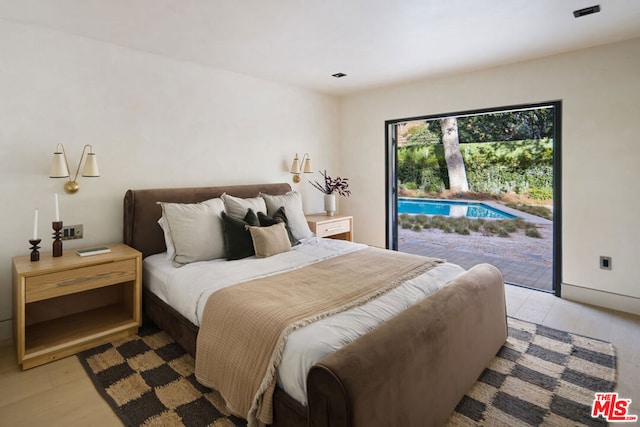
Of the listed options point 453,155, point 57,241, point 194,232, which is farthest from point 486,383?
point 57,241

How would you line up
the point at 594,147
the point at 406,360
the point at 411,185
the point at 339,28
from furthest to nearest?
the point at 411,185 < the point at 594,147 < the point at 339,28 < the point at 406,360

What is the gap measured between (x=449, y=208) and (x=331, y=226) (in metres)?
1.53

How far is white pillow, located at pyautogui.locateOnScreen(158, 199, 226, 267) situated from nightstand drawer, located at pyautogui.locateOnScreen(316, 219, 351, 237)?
1.46 metres

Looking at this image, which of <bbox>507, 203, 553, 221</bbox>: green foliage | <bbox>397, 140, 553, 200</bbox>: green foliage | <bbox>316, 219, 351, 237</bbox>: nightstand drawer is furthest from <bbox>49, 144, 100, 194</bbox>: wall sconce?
<bbox>507, 203, 553, 221</bbox>: green foliage

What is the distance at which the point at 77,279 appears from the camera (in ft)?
7.78

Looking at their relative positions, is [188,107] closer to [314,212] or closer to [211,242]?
[211,242]

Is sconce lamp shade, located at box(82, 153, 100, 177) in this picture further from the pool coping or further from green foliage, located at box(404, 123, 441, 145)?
the pool coping

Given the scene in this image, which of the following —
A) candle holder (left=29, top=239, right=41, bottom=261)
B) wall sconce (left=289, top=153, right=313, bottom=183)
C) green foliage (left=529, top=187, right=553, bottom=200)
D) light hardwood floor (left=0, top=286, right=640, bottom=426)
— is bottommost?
light hardwood floor (left=0, top=286, right=640, bottom=426)

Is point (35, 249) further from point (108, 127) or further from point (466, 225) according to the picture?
point (466, 225)

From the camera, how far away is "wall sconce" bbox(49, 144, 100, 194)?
2.53m

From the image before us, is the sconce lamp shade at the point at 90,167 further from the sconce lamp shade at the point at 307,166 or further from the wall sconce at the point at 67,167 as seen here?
the sconce lamp shade at the point at 307,166

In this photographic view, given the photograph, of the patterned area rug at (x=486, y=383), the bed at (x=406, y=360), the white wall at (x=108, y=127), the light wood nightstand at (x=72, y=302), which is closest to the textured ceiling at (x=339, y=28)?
the white wall at (x=108, y=127)

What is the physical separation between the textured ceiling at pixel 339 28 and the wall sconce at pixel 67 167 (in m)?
0.94

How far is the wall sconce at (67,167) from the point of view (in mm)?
2531
